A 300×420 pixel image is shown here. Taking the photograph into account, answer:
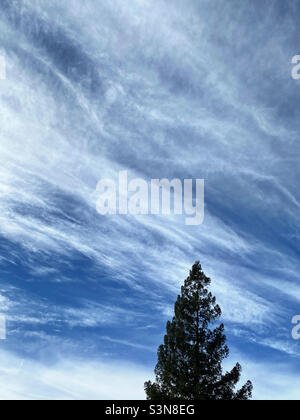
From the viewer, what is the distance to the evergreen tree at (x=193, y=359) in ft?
78.6

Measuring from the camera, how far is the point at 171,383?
80.4 feet

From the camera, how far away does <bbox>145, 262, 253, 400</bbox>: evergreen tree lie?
78.6ft

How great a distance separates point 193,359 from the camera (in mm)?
24719

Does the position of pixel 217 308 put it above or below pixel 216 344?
above
